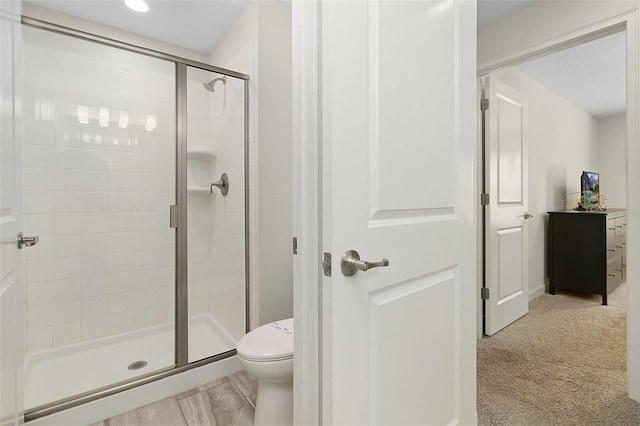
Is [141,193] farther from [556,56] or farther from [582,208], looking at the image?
[582,208]

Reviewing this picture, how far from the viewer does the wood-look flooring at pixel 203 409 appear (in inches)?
62.4

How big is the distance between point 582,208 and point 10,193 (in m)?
5.12

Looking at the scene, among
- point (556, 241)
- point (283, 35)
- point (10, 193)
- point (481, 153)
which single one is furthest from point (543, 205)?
point (10, 193)

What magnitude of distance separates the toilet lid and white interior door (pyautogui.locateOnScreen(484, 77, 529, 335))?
1.75 meters

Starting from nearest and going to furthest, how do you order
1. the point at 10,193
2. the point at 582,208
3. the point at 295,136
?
the point at 295,136, the point at 10,193, the point at 582,208

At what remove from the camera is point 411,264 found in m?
1.05

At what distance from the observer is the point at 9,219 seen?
1.02 m

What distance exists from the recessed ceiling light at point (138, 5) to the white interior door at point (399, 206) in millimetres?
1917

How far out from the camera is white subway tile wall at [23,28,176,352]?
2.11 m

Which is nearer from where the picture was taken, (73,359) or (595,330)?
(73,359)

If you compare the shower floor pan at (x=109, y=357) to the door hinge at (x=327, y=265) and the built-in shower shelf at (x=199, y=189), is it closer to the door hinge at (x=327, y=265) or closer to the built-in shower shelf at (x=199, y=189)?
the built-in shower shelf at (x=199, y=189)

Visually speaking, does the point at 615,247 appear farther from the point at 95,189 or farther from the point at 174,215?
the point at 95,189

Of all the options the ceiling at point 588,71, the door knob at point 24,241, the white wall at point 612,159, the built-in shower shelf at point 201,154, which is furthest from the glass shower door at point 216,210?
the white wall at point 612,159

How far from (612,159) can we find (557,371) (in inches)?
193
